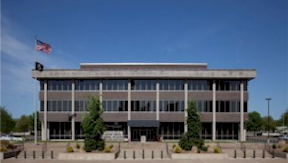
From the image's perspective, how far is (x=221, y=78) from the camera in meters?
48.1

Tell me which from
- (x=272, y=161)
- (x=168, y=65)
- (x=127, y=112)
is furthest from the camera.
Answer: (x=168, y=65)

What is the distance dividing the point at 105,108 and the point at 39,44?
51.2ft

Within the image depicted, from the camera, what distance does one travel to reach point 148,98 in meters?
47.7

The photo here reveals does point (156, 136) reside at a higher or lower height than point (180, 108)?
lower

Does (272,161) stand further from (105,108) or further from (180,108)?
(105,108)

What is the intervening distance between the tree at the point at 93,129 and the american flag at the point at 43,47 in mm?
15593

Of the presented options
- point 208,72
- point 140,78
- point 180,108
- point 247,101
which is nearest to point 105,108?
point 140,78

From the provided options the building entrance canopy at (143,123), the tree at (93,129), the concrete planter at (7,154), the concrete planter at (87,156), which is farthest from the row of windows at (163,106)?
the concrete planter at (87,156)

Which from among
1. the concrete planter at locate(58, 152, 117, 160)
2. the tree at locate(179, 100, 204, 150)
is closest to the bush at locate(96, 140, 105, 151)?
the concrete planter at locate(58, 152, 117, 160)

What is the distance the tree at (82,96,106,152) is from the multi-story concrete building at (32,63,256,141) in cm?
1838

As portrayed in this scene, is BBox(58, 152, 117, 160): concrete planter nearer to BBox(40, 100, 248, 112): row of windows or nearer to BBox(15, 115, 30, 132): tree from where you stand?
BBox(40, 100, 248, 112): row of windows

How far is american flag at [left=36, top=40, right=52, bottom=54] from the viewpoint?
130 ft

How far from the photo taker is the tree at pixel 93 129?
27553 mm

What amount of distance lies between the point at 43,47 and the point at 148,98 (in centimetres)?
1924
